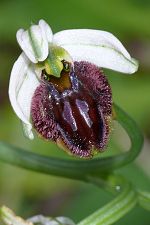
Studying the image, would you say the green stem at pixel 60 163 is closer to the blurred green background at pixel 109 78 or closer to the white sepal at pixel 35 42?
the white sepal at pixel 35 42

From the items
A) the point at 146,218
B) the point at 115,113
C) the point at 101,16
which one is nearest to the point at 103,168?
the point at 115,113

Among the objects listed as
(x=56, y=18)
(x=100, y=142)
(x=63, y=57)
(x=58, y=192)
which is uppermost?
(x=63, y=57)

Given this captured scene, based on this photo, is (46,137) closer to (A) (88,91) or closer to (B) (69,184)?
(A) (88,91)

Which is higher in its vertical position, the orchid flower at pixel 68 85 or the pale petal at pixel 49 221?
the orchid flower at pixel 68 85

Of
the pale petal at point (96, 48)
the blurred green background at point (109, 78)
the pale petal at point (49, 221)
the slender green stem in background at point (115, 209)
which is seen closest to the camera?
the pale petal at point (96, 48)

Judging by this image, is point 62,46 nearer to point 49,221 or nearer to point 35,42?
point 35,42

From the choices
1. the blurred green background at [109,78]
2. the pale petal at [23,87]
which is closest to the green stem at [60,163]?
the pale petal at [23,87]

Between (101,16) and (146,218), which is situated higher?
(101,16)
